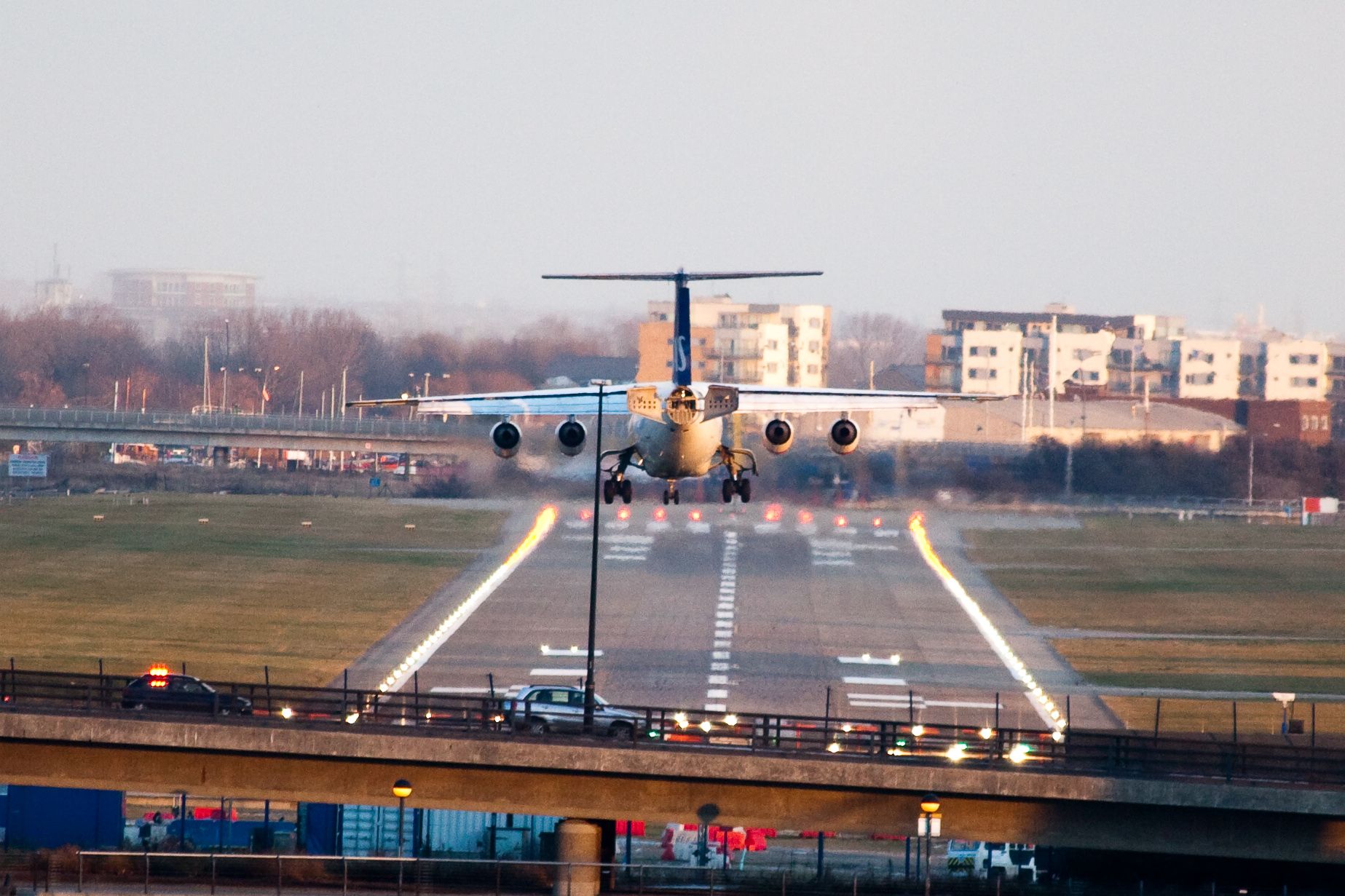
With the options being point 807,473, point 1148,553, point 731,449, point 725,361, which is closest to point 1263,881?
point 731,449

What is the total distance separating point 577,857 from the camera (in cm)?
4503

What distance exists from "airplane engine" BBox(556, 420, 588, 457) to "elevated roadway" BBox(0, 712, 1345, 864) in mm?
19299

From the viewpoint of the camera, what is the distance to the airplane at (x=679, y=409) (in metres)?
56.6

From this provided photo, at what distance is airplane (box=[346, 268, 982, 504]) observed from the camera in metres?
56.6

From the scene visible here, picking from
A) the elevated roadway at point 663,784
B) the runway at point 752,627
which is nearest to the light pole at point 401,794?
the elevated roadway at point 663,784

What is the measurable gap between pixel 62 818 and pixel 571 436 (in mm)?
20325

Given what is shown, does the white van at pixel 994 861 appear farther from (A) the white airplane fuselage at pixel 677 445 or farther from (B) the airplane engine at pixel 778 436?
(B) the airplane engine at pixel 778 436

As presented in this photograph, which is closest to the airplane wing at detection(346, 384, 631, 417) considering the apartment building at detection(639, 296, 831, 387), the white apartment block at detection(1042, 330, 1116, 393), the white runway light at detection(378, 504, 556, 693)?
the white runway light at detection(378, 504, 556, 693)

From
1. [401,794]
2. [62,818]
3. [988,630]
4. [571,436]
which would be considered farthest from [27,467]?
[401,794]

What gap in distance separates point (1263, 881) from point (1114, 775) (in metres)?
5.02

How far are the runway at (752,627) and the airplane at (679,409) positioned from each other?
8305mm

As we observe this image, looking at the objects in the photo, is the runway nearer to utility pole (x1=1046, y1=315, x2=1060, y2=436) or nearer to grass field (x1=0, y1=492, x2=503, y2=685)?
grass field (x1=0, y1=492, x2=503, y2=685)

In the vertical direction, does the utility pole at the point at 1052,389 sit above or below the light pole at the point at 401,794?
above

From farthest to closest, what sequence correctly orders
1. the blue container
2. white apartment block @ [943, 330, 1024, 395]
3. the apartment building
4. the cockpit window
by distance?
white apartment block @ [943, 330, 1024, 395], the apartment building, the cockpit window, the blue container
